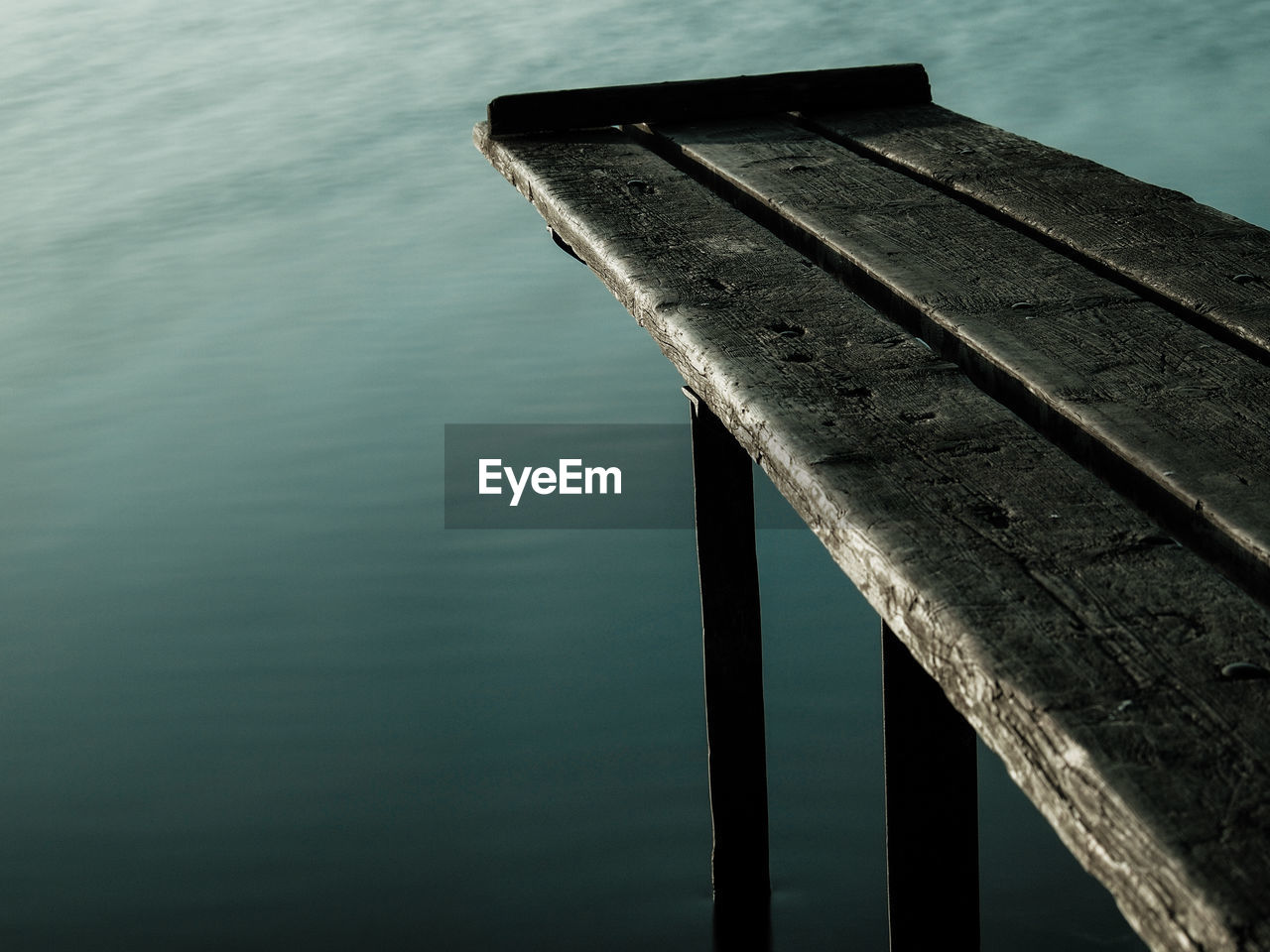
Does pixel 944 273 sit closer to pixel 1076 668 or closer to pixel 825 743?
pixel 1076 668

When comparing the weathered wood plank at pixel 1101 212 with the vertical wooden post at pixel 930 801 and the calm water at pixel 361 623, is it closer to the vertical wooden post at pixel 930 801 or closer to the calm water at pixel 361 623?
the vertical wooden post at pixel 930 801

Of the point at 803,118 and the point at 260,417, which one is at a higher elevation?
the point at 803,118

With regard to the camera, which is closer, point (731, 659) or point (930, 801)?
point (930, 801)

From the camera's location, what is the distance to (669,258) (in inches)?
70.8

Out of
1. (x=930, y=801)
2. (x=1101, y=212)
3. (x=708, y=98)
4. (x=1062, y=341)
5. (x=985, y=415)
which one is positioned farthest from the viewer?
(x=708, y=98)

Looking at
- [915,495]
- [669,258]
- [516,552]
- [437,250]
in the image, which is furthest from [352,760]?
[437,250]

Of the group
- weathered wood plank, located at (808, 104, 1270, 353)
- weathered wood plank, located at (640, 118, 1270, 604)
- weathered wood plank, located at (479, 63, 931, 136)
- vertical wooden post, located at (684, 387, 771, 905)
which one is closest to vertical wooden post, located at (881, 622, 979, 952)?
weathered wood plank, located at (640, 118, 1270, 604)

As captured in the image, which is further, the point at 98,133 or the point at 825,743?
the point at 98,133

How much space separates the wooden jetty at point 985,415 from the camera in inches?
33.4

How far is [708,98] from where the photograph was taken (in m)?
2.57

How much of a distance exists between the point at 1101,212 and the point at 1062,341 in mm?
521

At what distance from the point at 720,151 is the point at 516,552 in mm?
2775

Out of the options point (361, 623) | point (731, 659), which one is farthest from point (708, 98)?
point (361, 623)

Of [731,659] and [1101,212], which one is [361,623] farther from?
[1101,212]
